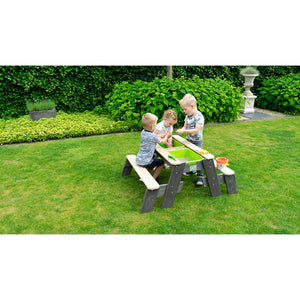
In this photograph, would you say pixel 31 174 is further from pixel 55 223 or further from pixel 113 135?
pixel 113 135

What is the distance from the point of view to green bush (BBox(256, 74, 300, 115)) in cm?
1008

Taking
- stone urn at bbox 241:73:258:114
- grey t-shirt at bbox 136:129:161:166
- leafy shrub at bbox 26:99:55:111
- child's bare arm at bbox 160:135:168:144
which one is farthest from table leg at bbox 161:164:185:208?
stone urn at bbox 241:73:258:114

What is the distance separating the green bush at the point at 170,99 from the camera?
802cm

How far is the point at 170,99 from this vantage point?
26.5 ft

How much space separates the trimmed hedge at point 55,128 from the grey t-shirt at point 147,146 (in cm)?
374

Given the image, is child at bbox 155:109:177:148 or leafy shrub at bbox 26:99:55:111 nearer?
child at bbox 155:109:177:148

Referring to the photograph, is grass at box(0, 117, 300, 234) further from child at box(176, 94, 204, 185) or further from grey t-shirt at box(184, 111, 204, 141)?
child at box(176, 94, 204, 185)

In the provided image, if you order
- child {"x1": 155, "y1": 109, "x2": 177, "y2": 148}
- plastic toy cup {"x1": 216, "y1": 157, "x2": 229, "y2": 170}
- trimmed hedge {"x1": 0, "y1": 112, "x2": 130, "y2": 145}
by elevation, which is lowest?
trimmed hedge {"x1": 0, "y1": 112, "x2": 130, "y2": 145}

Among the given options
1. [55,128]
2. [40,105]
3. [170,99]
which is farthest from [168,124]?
[40,105]

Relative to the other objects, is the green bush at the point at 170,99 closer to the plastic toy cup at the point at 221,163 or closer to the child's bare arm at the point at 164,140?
the child's bare arm at the point at 164,140

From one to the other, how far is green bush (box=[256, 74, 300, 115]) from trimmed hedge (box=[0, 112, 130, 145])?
624 centimetres

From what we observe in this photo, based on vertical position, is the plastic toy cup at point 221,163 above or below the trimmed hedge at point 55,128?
above

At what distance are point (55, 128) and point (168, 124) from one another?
4289 mm

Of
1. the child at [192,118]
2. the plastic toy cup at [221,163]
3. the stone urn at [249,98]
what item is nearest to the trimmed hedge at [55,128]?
the child at [192,118]
